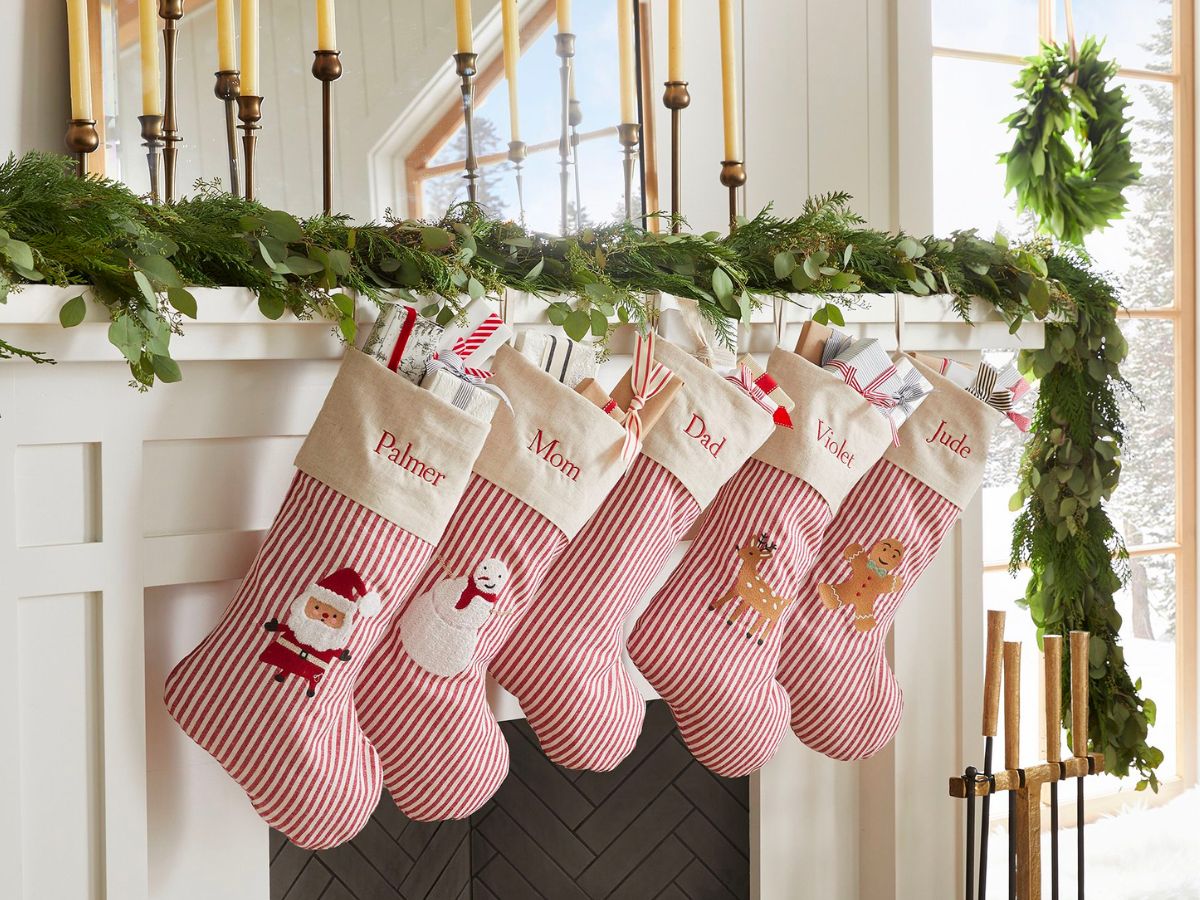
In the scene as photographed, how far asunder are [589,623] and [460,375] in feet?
0.99

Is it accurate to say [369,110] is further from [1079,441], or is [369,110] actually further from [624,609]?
[1079,441]

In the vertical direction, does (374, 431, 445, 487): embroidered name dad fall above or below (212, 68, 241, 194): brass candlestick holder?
below

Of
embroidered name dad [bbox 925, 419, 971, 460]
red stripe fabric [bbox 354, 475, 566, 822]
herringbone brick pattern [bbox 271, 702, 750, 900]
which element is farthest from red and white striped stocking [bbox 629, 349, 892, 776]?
herringbone brick pattern [bbox 271, 702, 750, 900]

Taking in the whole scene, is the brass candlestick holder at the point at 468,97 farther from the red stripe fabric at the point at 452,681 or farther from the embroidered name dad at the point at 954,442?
the embroidered name dad at the point at 954,442

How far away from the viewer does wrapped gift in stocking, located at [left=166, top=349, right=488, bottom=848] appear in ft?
3.27

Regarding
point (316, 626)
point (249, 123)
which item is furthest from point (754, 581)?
point (249, 123)

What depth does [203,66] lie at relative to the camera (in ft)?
4.01

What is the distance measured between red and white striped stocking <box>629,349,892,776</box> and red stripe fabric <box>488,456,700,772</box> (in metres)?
0.09

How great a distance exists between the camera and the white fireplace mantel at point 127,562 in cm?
98

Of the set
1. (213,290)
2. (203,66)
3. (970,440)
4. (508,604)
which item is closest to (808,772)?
(970,440)

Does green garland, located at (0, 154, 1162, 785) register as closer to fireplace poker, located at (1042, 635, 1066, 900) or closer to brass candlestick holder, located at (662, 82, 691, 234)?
brass candlestick holder, located at (662, 82, 691, 234)

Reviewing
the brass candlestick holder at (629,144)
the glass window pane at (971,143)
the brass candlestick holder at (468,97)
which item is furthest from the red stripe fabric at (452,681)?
the glass window pane at (971,143)

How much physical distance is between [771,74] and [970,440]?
585 mm

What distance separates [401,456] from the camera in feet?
3.30
